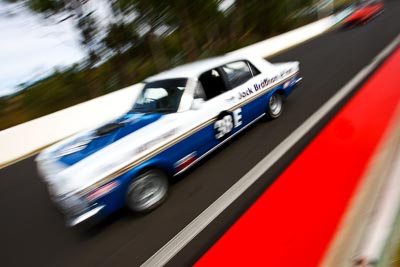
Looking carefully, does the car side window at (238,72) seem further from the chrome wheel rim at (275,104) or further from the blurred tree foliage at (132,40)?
the blurred tree foliage at (132,40)

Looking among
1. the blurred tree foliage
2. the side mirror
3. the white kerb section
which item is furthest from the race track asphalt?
the blurred tree foliage

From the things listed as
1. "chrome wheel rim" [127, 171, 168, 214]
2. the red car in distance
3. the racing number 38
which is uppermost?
the red car in distance

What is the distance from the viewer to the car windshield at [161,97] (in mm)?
3746

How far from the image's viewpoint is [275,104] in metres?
5.20

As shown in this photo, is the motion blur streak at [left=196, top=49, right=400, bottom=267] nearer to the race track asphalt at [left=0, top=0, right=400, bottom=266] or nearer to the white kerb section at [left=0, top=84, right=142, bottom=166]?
the race track asphalt at [left=0, top=0, right=400, bottom=266]

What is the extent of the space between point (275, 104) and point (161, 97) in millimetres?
2360

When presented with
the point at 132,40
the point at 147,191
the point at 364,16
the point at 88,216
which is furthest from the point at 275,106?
the point at 132,40

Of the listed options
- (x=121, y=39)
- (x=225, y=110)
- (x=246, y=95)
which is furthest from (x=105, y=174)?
(x=121, y=39)

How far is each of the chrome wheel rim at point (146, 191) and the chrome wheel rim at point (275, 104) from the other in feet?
8.69

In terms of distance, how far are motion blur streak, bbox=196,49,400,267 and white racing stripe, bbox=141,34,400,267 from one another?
0.29m

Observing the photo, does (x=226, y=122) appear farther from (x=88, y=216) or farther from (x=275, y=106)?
(x=88, y=216)

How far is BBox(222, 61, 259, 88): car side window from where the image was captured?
4281 mm

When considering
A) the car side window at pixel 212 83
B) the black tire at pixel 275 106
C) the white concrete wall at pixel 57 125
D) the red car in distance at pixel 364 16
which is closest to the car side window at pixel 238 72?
the car side window at pixel 212 83

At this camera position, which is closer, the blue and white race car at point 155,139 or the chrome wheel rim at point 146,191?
the blue and white race car at point 155,139
